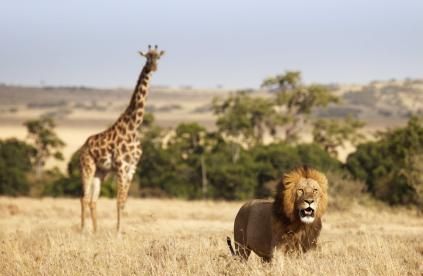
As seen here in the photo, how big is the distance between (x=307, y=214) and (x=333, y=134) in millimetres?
34438

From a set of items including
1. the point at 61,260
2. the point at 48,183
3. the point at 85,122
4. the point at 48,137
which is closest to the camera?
the point at 61,260

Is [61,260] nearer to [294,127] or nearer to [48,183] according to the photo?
[48,183]

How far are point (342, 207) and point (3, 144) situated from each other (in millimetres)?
17431

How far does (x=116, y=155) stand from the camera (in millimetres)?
16156

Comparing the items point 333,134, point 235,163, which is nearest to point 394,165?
point 235,163

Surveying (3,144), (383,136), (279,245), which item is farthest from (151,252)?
(3,144)

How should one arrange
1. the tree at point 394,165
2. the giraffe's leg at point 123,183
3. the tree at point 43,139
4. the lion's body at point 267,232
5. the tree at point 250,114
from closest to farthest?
the lion's body at point 267,232, the giraffe's leg at point 123,183, the tree at point 394,165, the tree at point 250,114, the tree at point 43,139

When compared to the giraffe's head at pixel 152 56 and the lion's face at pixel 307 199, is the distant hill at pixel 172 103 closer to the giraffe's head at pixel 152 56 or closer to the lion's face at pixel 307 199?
the giraffe's head at pixel 152 56

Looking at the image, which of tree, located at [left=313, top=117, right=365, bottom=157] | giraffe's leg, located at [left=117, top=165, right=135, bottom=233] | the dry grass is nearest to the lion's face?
the dry grass

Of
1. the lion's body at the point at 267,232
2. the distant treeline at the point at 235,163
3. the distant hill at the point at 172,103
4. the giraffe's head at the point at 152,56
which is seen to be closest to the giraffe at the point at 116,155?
the giraffe's head at the point at 152,56

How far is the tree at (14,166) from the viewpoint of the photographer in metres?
32.5

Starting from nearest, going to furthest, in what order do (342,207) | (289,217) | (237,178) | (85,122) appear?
(289,217), (342,207), (237,178), (85,122)

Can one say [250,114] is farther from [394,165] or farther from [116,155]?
[116,155]

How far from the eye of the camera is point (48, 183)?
33500 millimetres
